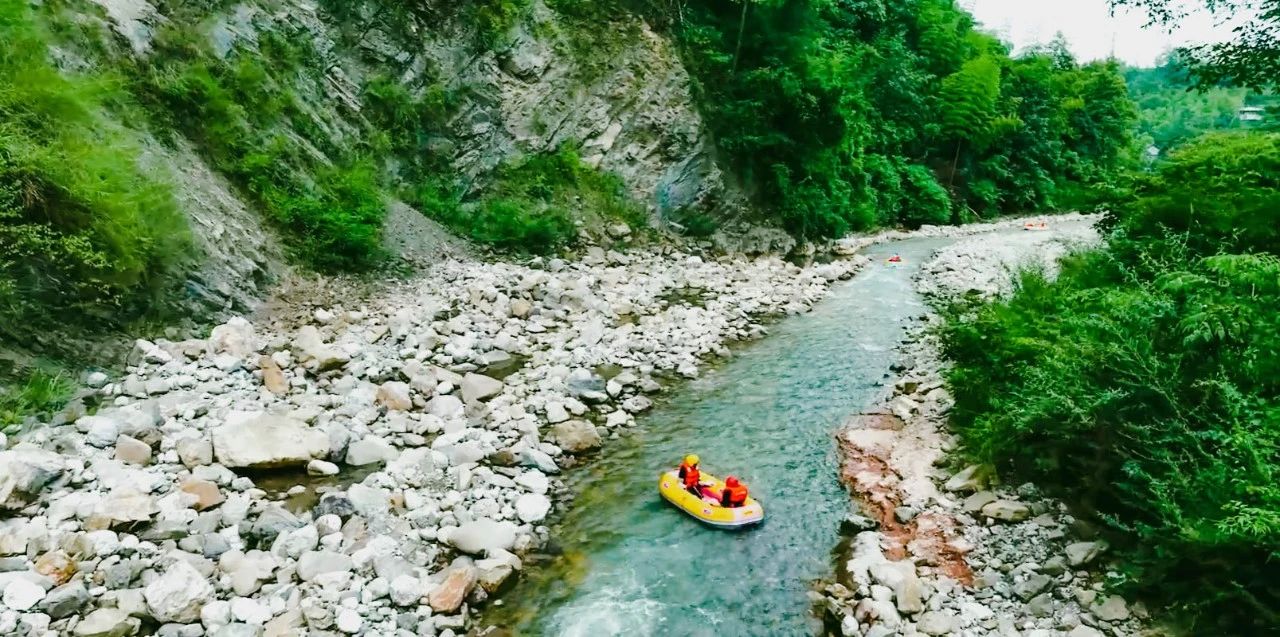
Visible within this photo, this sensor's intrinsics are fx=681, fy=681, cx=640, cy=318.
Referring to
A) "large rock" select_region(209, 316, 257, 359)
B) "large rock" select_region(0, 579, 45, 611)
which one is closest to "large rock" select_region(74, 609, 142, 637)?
"large rock" select_region(0, 579, 45, 611)

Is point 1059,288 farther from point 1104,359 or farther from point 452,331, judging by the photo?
point 452,331

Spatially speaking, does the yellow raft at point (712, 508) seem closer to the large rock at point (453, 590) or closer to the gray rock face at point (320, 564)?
the large rock at point (453, 590)

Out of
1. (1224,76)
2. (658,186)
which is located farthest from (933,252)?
(1224,76)

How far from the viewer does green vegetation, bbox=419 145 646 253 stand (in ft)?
42.4

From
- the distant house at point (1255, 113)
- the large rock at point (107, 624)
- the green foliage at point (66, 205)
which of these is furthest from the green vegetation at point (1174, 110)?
the large rock at point (107, 624)

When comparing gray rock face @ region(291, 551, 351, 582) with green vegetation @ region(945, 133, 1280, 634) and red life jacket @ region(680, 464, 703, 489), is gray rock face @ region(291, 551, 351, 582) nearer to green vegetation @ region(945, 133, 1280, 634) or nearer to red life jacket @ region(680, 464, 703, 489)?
red life jacket @ region(680, 464, 703, 489)

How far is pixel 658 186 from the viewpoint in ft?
52.8

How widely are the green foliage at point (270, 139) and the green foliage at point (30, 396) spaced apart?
12.5 ft

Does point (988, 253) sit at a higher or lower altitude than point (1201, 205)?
lower

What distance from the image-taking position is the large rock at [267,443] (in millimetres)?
6121

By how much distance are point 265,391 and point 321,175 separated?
15.3 feet

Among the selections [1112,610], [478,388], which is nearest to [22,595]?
[478,388]

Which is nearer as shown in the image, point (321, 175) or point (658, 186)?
point (321, 175)

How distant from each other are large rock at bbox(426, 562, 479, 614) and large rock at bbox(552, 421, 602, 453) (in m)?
2.32
